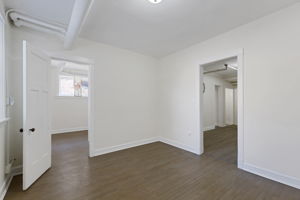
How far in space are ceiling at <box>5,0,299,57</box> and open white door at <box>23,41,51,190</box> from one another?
29.4 inches

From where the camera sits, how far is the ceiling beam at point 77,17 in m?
1.62

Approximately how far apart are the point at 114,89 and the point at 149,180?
223cm

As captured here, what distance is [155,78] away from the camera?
14.2ft

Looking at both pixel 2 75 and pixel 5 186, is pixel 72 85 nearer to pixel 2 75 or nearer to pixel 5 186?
pixel 2 75

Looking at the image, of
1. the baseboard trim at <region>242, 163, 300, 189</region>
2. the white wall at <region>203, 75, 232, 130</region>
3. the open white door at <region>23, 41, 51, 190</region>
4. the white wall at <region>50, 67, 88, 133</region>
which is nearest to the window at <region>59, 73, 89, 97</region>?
the white wall at <region>50, 67, 88, 133</region>

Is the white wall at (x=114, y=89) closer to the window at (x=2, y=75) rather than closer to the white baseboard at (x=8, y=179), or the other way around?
the white baseboard at (x=8, y=179)

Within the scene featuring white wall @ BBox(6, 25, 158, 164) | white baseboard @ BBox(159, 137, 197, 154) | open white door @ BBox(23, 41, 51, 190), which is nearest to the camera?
open white door @ BBox(23, 41, 51, 190)

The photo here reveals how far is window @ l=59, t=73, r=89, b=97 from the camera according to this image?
552 centimetres

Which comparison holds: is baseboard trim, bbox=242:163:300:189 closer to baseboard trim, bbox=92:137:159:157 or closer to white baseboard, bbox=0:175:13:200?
baseboard trim, bbox=92:137:159:157

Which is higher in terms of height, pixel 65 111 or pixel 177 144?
pixel 65 111

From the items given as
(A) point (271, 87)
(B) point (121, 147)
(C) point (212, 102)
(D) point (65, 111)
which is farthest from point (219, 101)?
(D) point (65, 111)

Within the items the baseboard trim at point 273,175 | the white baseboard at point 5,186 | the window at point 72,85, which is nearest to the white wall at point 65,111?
the window at point 72,85

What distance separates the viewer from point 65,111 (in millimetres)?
5367

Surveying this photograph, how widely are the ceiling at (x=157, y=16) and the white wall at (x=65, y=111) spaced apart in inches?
139
